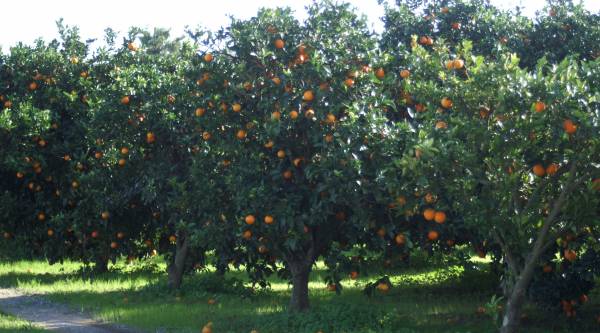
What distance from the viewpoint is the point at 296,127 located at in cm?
884

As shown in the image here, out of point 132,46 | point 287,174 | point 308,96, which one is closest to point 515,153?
point 308,96

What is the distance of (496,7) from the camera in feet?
39.4

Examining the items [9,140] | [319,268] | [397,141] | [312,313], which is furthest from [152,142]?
[319,268]

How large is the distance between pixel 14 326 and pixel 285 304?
384cm

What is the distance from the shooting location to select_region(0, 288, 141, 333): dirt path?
9798 mm

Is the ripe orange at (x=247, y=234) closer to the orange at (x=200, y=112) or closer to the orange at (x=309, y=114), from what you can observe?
the orange at (x=309, y=114)

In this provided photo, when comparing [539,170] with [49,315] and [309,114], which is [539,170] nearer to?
[309,114]

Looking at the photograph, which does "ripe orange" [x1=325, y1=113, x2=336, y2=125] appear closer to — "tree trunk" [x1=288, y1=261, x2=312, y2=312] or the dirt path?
"tree trunk" [x1=288, y1=261, x2=312, y2=312]

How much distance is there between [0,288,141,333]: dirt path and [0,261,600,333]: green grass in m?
0.24

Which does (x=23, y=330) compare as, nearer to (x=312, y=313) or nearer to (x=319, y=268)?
(x=312, y=313)

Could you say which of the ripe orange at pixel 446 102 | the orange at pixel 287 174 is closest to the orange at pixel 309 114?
the orange at pixel 287 174

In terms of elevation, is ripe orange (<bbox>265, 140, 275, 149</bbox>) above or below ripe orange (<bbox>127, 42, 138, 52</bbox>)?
below

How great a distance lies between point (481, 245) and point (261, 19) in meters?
3.64

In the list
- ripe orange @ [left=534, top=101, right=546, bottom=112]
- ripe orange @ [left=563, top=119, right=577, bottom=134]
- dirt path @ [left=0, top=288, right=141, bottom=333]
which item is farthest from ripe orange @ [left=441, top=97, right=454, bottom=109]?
dirt path @ [left=0, top=288, right=141, bottom=333]
